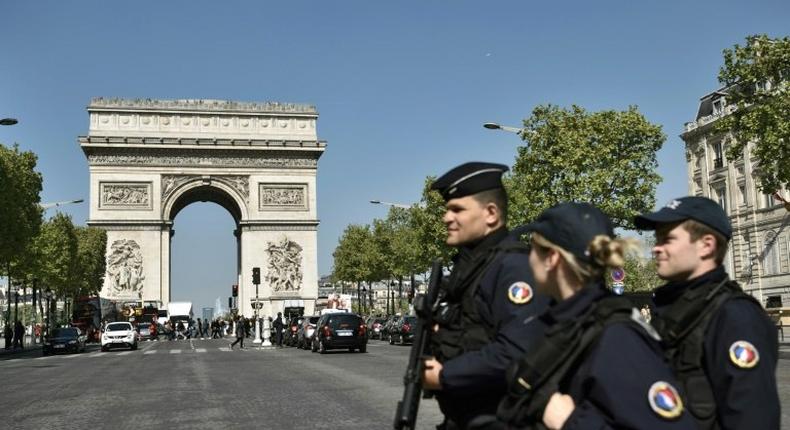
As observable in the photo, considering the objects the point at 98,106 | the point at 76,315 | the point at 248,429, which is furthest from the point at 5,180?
the point at 248,429

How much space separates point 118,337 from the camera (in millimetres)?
39062

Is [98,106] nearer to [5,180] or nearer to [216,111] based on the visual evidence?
[216,111]

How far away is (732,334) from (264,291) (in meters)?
60.6

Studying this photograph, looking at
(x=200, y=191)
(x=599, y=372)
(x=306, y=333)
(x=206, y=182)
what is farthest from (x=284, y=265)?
(x=599, y=372)

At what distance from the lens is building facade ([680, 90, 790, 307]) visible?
52969 mm

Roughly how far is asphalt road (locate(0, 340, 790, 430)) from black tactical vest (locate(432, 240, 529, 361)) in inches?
251

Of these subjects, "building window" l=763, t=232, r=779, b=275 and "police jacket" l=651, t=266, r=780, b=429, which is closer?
"police jacket" l=651, t=266, r=780, b=429

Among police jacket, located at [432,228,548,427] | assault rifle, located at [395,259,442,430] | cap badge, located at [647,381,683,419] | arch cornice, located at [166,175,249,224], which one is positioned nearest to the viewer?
cap badge, located at [647,381,683,419]

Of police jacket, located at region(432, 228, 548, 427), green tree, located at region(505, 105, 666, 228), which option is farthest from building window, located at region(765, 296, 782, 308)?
police jacket, located at region(432, 228, 548, 427)

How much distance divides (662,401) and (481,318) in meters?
1.18

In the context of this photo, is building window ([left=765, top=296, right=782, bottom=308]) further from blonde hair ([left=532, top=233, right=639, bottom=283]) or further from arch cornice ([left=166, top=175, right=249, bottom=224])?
blonde hair ([left=532, top=233, right=639, bottom=283])

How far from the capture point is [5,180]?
3922 centimetres

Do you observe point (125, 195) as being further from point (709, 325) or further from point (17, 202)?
point (709, 325)

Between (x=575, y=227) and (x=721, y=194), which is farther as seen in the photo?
(x=721, y=194)
